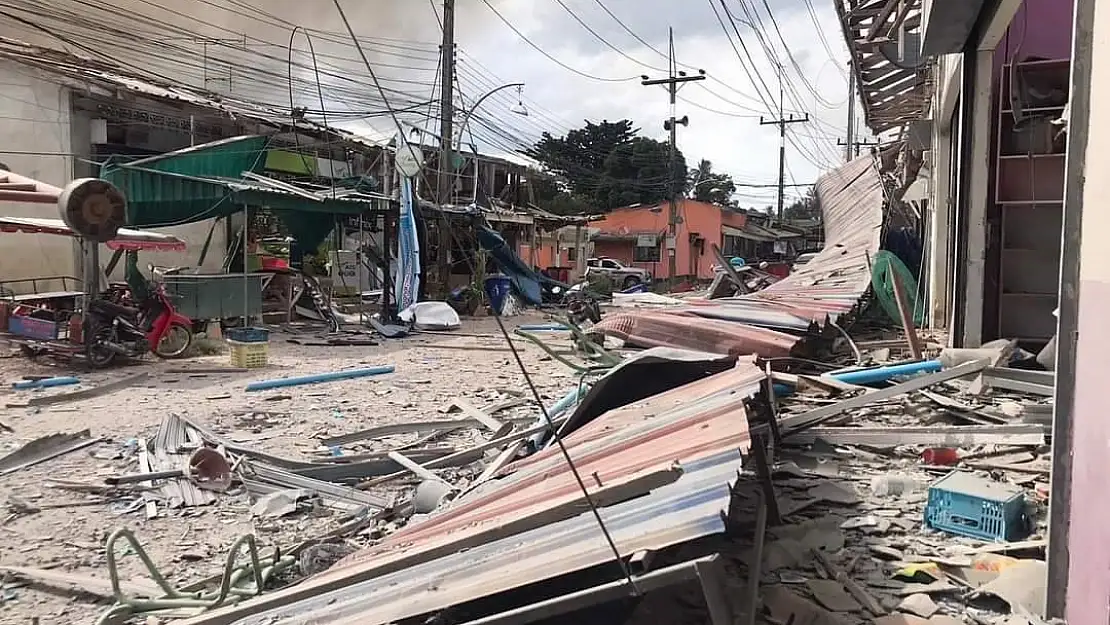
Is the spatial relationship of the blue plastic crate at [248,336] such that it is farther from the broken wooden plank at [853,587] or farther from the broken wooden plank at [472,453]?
the broken wooden plank at [853,587]

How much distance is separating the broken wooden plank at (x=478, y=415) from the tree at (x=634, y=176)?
38200 millimetres

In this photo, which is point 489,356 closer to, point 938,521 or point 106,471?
point 106,471

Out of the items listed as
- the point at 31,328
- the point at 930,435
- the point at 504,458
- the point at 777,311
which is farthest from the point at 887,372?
the point at 31,328

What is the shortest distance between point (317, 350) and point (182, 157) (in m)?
3.62

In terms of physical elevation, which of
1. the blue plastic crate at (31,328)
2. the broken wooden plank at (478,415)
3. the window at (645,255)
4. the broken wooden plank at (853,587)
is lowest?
the broken wooden plank at (478,415)

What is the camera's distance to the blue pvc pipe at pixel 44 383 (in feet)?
30.5

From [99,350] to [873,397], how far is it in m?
9.42

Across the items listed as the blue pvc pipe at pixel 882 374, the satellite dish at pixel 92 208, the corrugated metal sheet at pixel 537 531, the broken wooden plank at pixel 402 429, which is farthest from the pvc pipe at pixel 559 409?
the satellite dish at pixel 92 208

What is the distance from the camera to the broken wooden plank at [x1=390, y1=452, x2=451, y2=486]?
5684mm

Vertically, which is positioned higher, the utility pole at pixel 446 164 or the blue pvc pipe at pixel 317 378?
the utility pole at pixel 446 164

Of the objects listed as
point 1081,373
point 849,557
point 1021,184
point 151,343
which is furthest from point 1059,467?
point 151,343

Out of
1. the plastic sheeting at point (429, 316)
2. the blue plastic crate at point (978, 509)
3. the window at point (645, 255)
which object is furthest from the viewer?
the window at point (645, 255)

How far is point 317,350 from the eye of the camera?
13.2 metres

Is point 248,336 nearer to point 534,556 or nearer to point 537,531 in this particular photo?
point 537,531
